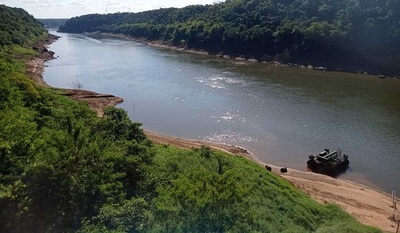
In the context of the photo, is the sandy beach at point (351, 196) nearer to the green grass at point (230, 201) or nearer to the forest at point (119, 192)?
the green grass at point (230, 201)

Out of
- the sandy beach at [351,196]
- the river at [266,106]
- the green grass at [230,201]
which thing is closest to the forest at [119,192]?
the green grass at [230,201]

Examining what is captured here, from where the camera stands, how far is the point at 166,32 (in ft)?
505

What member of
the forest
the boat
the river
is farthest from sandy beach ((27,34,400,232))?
the forest

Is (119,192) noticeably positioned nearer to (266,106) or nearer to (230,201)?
(230,201)

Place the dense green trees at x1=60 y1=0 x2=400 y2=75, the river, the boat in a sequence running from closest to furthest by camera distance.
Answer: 1. the boat
2. the river
3. the dense green trees at x1=60 y1=0 x2=400 y2=75

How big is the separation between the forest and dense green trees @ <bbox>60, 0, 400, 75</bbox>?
7924 cm

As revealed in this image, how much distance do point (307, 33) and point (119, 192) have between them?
95483mm

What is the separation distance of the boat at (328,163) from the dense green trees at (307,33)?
61563 millimetres

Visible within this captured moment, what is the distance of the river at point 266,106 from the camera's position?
Answer: 43.7 m

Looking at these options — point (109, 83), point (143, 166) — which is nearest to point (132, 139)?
point (143, 166)

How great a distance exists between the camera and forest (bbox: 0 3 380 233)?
17422 millimetres

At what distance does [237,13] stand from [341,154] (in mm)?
99628

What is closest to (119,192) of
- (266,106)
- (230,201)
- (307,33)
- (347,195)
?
(230,201)

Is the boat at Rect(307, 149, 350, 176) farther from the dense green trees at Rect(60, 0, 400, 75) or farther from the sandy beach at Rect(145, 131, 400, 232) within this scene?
the dense green trees at Rect(60, 0, 400, 75)
